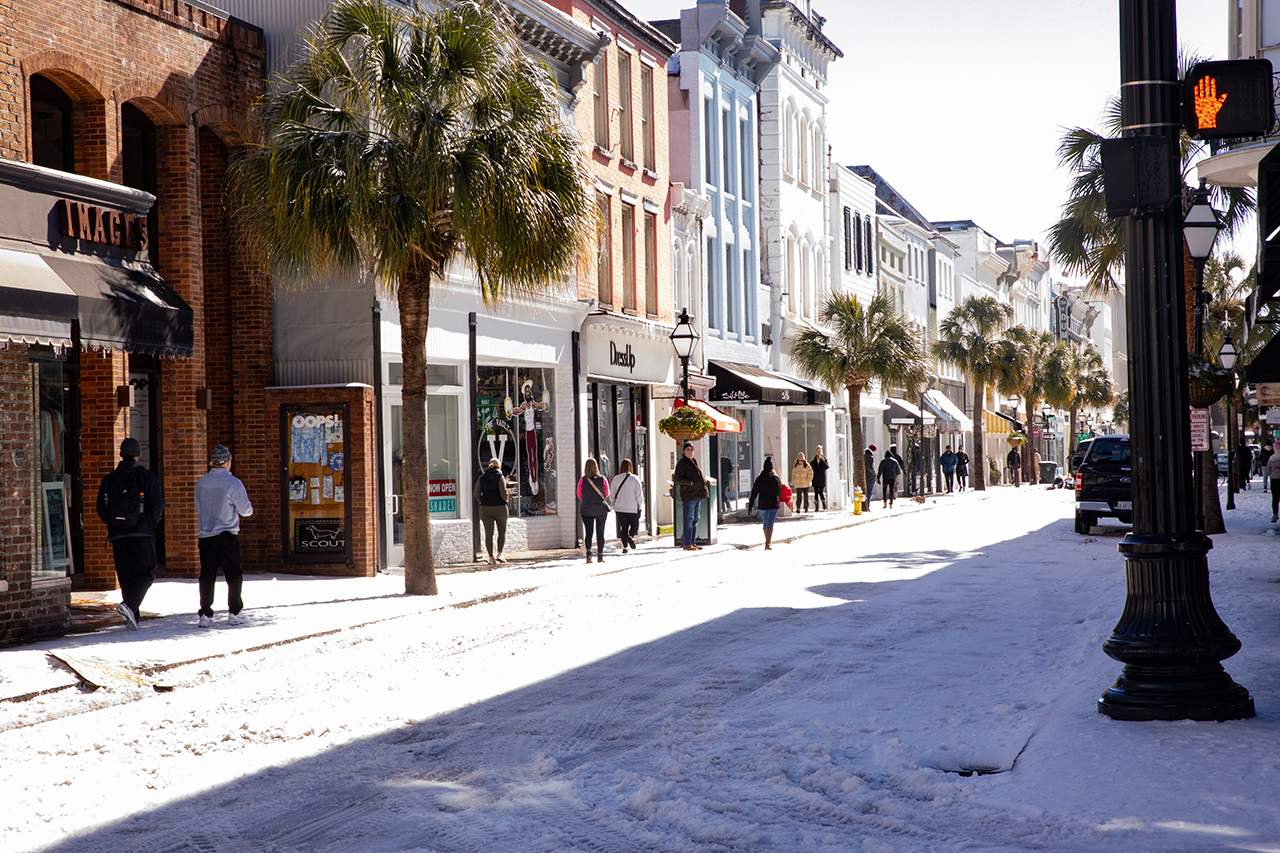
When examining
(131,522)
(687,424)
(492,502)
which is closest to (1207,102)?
(131,522)

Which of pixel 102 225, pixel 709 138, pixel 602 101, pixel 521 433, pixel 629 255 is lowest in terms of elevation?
pixel 521 433

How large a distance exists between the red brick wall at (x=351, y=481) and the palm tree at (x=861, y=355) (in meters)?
21.7

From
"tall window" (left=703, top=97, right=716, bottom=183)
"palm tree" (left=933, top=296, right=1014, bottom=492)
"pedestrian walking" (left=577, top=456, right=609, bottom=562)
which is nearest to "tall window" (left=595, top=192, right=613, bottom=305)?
"pedestrian walking" (left=577, top=456, right=609, bottom=562)

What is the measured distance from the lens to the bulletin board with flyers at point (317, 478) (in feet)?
60.5

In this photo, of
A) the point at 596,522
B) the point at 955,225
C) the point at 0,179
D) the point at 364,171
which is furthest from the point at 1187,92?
the point at 955,225

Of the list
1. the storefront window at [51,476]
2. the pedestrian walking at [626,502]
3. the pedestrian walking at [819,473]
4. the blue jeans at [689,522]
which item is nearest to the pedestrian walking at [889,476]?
the pedestrian walking at [819,473]

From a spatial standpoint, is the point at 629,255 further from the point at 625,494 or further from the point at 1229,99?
the point at 1229,99

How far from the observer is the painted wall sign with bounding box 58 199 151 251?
13.2m

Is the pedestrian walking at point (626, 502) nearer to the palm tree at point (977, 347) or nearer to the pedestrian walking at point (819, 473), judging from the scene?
the pedestrian walking at point (819, 473)

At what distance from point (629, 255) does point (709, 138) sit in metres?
8.12

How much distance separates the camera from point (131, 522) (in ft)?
41.1

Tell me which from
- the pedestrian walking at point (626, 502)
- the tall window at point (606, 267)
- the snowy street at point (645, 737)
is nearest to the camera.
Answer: the snowy street at point (645, 737)

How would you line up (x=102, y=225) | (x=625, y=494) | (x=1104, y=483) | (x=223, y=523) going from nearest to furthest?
1. (x=223, y=523)
2. (x=102, y=225)
3. (x=625, y=494)
4. (x=1104, y=483)

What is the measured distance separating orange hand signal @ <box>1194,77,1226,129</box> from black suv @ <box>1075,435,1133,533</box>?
1769 cm
